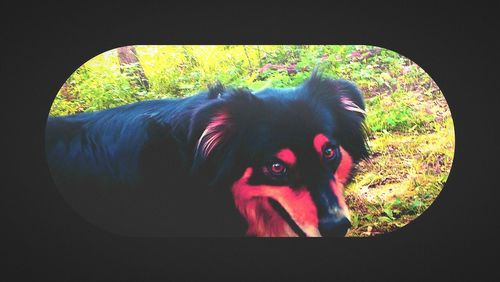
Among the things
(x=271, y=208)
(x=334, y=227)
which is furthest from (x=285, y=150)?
(x=334, y=227)

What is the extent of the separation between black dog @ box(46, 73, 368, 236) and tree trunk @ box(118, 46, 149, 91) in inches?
4.4

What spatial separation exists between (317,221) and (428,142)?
69 cm

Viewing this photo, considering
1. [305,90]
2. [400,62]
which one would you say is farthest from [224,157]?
[400,62]

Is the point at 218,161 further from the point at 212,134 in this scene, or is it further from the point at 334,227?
the point at 334,227

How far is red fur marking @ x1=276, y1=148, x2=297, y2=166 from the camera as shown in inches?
125

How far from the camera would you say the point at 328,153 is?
320 cm

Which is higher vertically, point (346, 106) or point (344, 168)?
point (346, 106)

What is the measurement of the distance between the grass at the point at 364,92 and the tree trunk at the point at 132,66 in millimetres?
21

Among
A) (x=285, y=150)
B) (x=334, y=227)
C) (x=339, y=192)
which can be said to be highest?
(x=285, y=150)

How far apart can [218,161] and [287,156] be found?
1.12 ft

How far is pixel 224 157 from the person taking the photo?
10.6 ft

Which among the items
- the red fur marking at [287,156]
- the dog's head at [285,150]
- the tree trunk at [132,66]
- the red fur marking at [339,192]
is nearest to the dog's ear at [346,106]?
the dog's head at [285,150]

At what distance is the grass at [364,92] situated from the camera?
10.6 ft

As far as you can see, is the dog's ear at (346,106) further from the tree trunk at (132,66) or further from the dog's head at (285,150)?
the tree trunk at (132,66)
